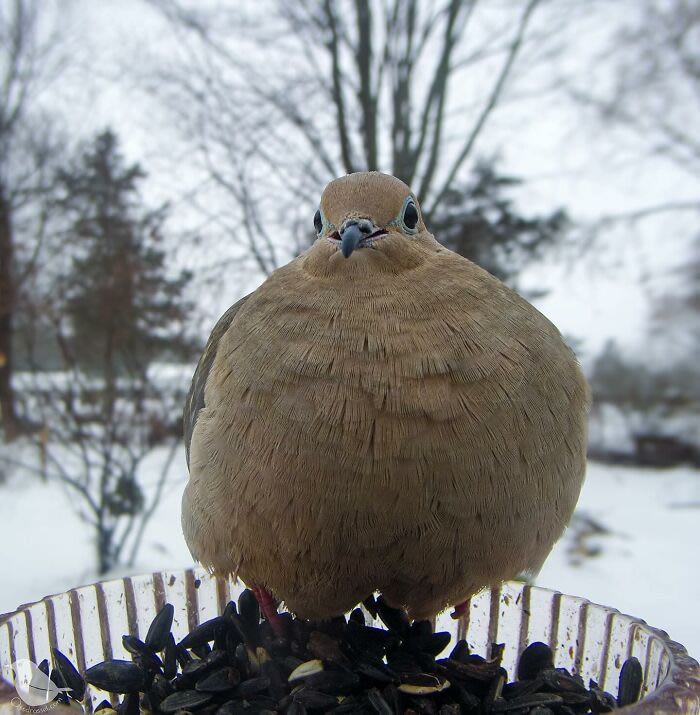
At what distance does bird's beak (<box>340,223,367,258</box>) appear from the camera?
1.22m

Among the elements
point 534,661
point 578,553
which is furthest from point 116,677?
point 578,553

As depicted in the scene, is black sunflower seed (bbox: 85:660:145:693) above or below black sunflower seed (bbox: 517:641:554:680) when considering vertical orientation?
above

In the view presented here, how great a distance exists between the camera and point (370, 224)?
1.33 meters

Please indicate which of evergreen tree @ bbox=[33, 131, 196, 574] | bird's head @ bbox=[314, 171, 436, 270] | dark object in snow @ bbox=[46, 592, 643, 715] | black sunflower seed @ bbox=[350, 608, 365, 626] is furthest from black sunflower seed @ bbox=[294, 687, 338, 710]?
evergreen tree @ bbox=[33, 131, 196, 574]

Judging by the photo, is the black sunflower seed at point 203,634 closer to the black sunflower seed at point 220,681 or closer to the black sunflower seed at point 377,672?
the black sunflower seed at point 220,681

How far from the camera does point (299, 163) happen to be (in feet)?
13.0

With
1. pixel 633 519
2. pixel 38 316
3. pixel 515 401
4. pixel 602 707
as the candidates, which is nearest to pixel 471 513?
pixel 515 401

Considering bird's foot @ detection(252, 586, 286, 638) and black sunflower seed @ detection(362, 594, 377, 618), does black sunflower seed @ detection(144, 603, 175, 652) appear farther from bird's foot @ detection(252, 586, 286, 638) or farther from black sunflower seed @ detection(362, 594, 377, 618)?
black sunflower seed @ detection(362, 594, 377, 618)

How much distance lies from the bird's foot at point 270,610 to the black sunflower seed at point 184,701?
199 mm

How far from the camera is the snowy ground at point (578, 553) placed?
11.5 feet

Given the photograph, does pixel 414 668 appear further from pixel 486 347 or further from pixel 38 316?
pixel 38 316

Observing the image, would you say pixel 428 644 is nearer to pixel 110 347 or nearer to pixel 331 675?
pixel 331 675

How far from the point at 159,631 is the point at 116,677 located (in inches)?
5.4

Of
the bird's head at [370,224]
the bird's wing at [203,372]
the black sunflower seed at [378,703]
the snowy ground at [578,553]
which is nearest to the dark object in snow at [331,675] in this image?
the black sunflower seed at [378,703]
